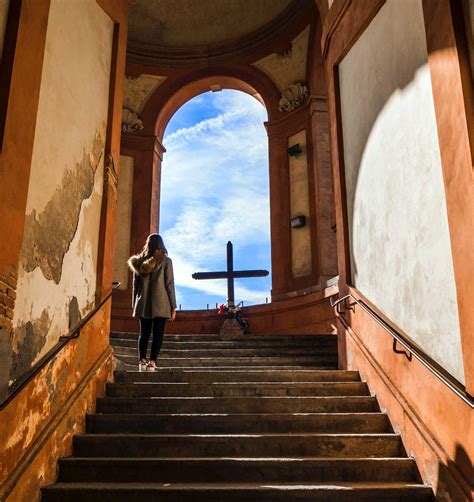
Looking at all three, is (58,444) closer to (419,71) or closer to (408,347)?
(408,347)

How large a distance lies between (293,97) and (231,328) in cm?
491

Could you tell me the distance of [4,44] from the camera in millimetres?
3684

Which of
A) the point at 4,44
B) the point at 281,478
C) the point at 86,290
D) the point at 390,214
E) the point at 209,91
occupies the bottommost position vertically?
the point at 281,478

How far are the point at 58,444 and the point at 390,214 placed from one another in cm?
313

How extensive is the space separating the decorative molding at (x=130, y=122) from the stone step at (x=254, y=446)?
9.23 meters

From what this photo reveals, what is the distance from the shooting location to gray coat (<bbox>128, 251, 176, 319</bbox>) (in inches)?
230

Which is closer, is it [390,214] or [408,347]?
[408,347]

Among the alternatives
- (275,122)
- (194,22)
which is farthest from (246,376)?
(194,22)

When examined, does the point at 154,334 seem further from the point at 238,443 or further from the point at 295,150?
the point at 295,150

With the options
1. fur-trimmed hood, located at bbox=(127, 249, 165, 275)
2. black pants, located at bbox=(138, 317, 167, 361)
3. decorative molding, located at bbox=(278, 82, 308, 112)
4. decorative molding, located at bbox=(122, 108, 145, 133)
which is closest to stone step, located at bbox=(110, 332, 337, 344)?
black pants, located at bbox=(138, 317, 167, 361)

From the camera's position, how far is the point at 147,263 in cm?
592

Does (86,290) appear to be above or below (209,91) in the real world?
below

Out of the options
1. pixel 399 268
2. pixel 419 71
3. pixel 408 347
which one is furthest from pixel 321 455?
pixel 419 71

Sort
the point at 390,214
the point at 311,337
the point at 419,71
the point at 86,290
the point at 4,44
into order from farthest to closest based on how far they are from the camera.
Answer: the point at 311,337, the point at 86,290, the point at 390,214, the point at 419,71, the point at 4,44
